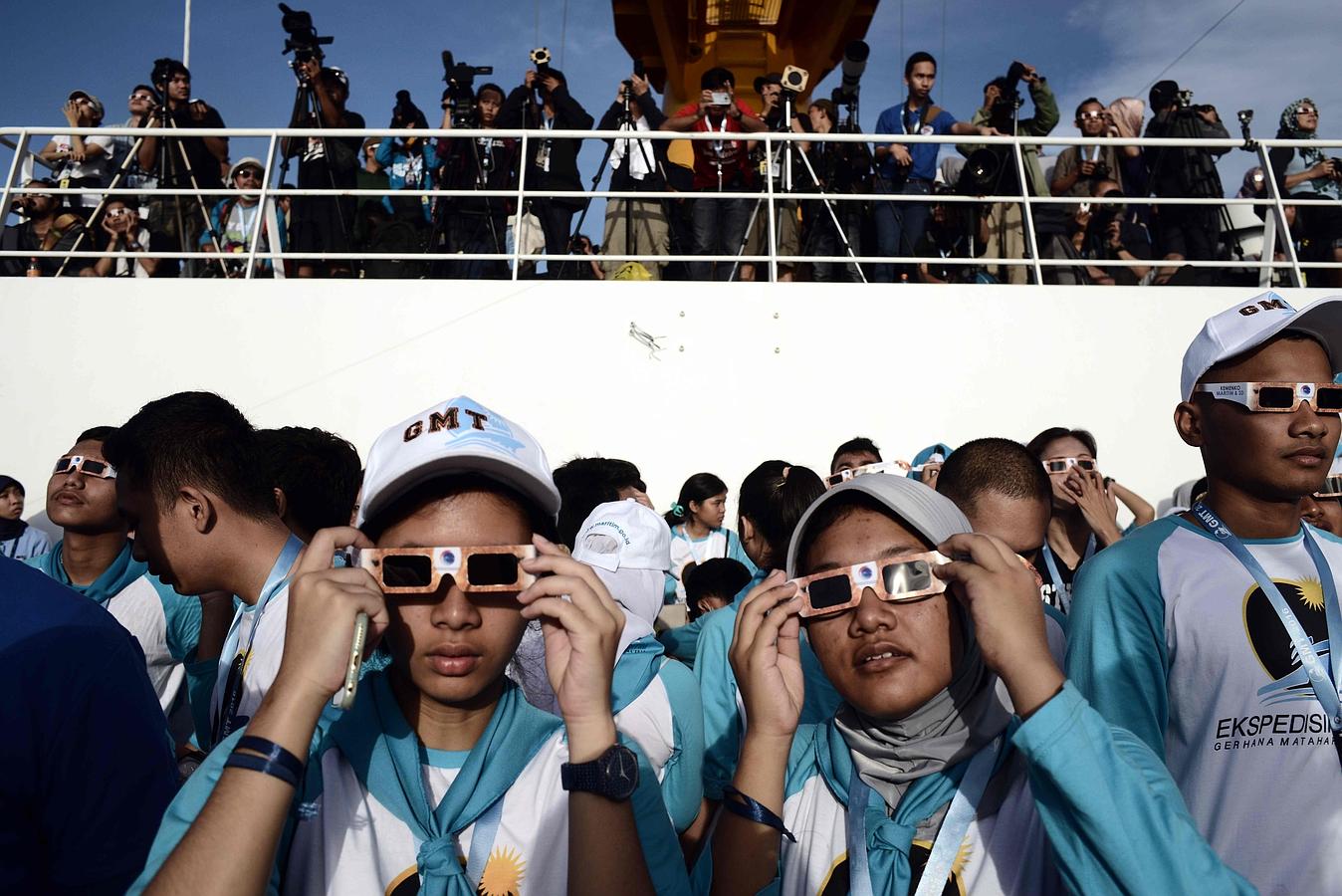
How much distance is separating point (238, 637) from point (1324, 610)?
98.9 inches

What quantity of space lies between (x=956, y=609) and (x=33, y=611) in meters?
1.55

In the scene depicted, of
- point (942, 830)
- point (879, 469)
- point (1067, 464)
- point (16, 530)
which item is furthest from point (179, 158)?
point (942, 830)

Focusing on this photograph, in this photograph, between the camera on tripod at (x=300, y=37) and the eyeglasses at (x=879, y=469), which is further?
the camera on tripod at (x=300, y=37)

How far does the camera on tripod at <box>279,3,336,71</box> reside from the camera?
6887 mm

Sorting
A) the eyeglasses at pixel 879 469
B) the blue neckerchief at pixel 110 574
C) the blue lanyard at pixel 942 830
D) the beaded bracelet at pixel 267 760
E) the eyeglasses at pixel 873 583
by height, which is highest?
the eyeglasses at pixel 879 469

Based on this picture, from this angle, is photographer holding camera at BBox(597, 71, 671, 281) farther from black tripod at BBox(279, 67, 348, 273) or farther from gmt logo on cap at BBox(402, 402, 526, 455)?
gmt logo on cap at BBox(402, 402, 526, 455)

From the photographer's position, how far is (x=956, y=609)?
5.35 ft

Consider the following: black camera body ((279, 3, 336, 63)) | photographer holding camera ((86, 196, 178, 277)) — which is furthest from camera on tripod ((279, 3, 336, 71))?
photographer holding camera ((86, 196, 178, 277))

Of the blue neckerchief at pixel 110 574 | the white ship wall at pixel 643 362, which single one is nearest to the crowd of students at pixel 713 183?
the white ship wall at pixel 643 362

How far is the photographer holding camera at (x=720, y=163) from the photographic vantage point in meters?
7.13

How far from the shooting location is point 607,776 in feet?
4.56

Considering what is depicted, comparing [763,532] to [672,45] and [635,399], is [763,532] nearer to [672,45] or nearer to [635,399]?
[635,399]

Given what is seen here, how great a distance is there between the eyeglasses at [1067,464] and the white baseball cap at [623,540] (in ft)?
6.26

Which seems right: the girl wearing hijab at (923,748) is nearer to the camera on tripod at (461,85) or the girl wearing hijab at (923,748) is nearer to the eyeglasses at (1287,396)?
the eyeglasses at (1287,396)
